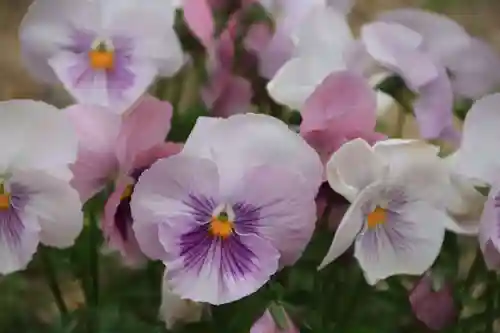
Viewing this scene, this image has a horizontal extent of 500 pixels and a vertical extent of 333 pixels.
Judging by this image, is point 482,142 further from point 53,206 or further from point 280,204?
point 53,206

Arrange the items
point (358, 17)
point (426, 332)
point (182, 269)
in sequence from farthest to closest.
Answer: point (358, 17), point (426, 332), point (182, 269)

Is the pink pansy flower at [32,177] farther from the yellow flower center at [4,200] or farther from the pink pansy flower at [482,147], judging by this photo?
the pink pansy flower at [482,147]

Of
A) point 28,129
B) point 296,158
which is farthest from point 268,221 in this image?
point 28,129

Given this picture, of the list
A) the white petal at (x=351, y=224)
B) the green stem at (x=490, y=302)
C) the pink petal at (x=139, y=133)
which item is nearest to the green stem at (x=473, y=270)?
the green stem at (x=490, y=302)

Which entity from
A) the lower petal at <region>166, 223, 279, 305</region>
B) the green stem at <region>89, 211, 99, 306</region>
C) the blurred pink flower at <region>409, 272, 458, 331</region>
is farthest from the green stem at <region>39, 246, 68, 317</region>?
the blurred pink flower at <region>409, 272, 458, 331</region>

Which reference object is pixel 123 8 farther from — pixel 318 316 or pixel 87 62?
pixel 318 316

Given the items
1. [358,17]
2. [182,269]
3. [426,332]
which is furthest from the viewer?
[358,17]

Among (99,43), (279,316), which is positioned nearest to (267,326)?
(279,316)
